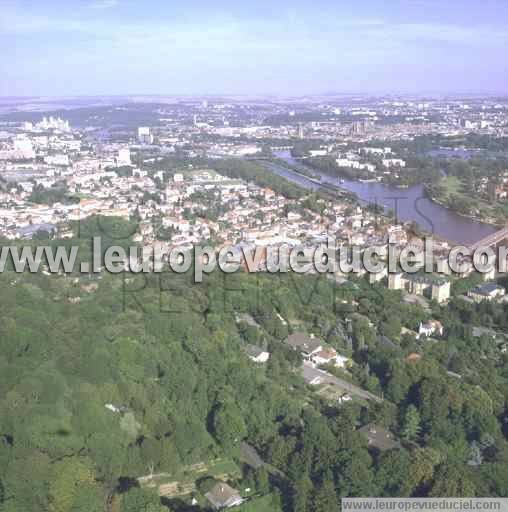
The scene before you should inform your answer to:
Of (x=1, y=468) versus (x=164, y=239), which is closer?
(x=1, y=468)

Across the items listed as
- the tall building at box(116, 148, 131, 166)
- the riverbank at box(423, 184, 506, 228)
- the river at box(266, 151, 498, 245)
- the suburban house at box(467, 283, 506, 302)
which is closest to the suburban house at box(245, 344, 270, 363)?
the suburban house at box(467, 283, 506, 302)

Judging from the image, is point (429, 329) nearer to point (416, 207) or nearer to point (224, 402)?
point (224, 402)

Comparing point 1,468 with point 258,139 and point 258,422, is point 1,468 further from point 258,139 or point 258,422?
point 258,139

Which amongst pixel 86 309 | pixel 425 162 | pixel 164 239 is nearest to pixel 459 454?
pixel 86 309

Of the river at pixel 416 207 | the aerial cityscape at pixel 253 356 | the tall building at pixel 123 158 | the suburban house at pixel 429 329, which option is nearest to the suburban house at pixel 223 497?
the aerial cityscape at pixel 253 356

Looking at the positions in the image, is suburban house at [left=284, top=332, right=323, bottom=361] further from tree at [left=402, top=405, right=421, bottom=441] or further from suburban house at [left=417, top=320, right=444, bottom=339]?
tree at [left=402, top=405, right=421, bottom=441]
